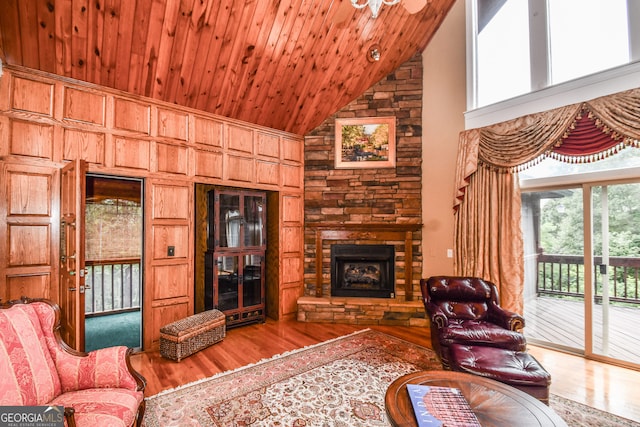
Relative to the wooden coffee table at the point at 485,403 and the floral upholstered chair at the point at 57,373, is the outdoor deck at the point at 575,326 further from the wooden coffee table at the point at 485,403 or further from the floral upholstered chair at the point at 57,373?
the floral upholstered chair at the point at 57,373

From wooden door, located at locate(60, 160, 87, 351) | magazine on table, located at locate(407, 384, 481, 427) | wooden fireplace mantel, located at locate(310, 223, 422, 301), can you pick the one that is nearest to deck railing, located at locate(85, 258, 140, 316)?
wooden door, located at locate(60, 160, 87, 351)

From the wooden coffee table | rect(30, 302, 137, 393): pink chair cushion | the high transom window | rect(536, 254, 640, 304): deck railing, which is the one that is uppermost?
the high transom window

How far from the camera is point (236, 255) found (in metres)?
4.39

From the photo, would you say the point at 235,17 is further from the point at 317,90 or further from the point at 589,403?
the point at 589,403

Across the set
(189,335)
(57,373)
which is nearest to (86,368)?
(57,373)

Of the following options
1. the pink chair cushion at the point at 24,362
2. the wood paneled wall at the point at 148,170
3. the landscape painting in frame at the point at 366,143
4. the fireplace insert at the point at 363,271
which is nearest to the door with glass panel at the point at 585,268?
the fireplace insert at the point at 363,271

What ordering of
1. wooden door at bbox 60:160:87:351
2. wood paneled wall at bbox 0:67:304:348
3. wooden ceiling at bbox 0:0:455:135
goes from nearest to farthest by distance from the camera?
wooden door at bbox 60:160:87:351 → wooden ceiling at bbox 0:0:455:135 → wood paneled wall at bbox 0:67:304:348

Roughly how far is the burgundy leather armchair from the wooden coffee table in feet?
2.19

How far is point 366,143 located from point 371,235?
4.84ft

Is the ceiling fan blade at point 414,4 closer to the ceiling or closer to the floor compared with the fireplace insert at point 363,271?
closer to the ceiling

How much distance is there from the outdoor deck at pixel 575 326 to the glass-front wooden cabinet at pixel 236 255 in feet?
12.1

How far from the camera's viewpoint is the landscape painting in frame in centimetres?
487

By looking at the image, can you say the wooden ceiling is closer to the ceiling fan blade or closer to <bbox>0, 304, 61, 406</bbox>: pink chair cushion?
the ceiling fan blade

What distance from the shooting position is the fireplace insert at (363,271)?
4.85 metres
